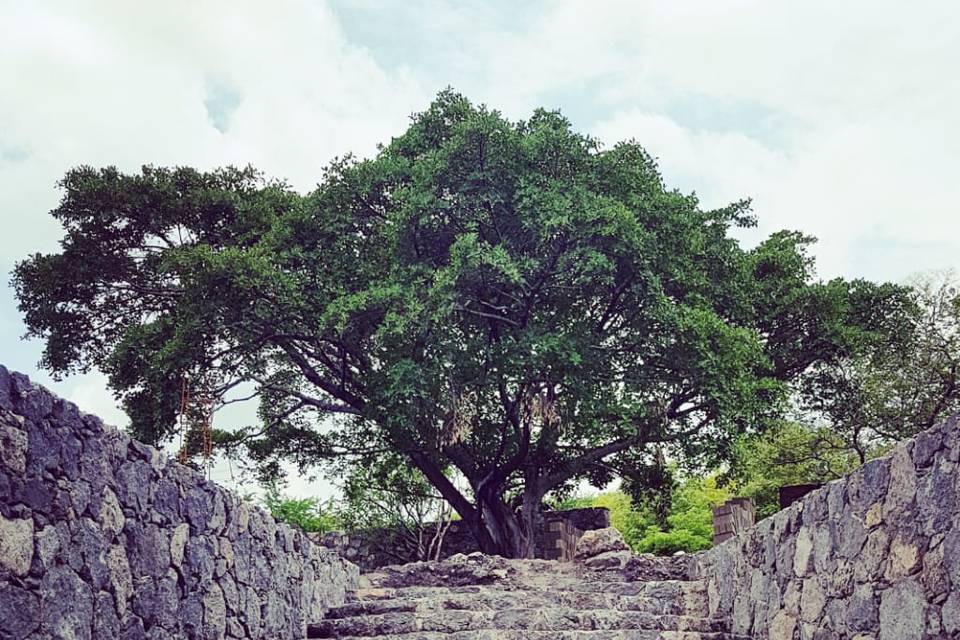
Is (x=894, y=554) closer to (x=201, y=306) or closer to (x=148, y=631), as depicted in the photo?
(x=148, y=631)

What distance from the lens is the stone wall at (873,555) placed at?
13.2 feet

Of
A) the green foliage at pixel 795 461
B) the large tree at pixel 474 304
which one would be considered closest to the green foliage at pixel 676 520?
the green foliage at pixel 795 461

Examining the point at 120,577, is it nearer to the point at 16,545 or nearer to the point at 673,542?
the point at 16,545

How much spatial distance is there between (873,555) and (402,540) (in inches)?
483

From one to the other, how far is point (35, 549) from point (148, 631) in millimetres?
1164

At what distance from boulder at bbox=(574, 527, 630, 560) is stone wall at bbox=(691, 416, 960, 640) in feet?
16.7

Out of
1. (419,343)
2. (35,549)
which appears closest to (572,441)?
(419,343)

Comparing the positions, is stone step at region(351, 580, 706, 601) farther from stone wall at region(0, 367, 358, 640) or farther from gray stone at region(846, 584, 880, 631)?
gray stone at region(846, 584, 880, 631)

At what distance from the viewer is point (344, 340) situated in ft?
47.1

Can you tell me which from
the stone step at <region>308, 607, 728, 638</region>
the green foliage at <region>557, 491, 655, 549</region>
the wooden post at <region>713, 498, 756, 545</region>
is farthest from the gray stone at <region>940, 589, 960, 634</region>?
the green foliage at <region>557, 491, 655, 549</region>

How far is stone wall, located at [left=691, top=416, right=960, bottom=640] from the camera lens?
4016mm

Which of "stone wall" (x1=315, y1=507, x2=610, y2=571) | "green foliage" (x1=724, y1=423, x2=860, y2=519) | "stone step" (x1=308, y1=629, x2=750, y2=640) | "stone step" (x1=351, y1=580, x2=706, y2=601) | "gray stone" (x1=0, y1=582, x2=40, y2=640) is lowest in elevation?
"stone step" (x1=308, y1=629, x2=750, y2=640)

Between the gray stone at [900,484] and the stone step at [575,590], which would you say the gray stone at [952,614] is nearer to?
the gray stone at [900,484]

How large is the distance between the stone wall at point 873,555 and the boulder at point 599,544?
508cm
